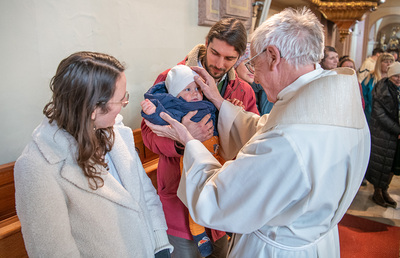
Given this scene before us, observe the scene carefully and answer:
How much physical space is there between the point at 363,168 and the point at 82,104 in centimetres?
119

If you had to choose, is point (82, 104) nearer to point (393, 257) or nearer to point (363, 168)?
point (363, 168)

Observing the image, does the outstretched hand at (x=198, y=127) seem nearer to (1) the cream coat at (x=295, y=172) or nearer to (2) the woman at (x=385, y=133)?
(1) the cream coat at (x=295, y=172)

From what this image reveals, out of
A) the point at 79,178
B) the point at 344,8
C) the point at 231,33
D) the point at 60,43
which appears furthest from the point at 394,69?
the point at 79,178

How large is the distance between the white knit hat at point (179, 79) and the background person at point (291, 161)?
451mm

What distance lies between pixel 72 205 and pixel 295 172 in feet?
2.84

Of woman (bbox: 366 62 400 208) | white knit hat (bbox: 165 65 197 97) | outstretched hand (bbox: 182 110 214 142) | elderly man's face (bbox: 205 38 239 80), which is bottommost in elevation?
woman (bbox: 366 62 400 208)

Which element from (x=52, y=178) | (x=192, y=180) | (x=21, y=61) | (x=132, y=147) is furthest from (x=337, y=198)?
(x=21, y=61)

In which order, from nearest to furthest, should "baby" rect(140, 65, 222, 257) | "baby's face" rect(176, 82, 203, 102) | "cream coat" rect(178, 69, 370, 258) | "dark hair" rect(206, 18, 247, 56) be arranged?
"cream coat" rect(178, 69, 370, 258), "baby" rect(140, 65, 222, 257), "baby's face" rect(176, 82, 203, 102), "dark hair" rect(206, 18, 247, 56)

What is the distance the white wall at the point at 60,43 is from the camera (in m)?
1.69

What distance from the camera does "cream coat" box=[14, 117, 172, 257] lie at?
1.06m

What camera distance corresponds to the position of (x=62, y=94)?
113 cm

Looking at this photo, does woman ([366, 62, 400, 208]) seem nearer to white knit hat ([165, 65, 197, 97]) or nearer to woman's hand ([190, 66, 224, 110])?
woman's hand ([190, 66, 224, 110])

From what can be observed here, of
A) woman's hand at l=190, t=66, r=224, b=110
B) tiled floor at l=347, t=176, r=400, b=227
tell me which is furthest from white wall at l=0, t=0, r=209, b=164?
tiled floor at l=347, t=176, r=400, b=227

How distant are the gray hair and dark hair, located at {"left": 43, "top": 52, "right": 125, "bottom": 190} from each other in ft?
2.21
